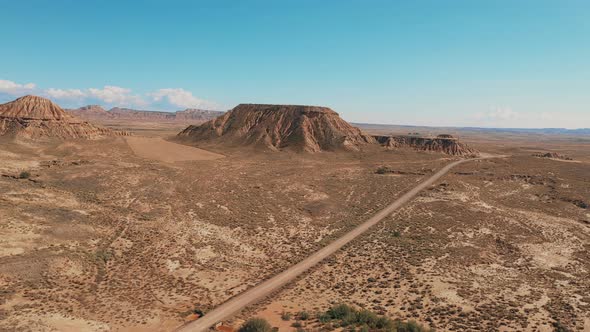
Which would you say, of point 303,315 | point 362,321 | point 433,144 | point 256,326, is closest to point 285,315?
point 303,315

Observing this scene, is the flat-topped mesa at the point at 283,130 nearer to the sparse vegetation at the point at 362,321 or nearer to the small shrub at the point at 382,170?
the small shrub at the point at 382,170

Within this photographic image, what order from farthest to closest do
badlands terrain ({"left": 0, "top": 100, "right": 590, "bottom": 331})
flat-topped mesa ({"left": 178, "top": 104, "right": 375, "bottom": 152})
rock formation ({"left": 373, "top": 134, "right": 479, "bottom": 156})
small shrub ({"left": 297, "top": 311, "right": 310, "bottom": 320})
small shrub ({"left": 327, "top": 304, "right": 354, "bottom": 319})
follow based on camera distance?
rock formation ({"left": 373, "top": 134, "right": 479, "bottom": 156}), flat-topped mesa ({"left": 178, "top": 104, "right": 375, "bottom": 152}), badlands terrain ({"left": 0, "top": 100, "right": 590, "bottom": 331}), small shrub ({"left": 297, "top": 311, "right": 310, "bottom": 320}), small shrub ({"left": 327, "top": 304, "right": 354, "bottom": 319})

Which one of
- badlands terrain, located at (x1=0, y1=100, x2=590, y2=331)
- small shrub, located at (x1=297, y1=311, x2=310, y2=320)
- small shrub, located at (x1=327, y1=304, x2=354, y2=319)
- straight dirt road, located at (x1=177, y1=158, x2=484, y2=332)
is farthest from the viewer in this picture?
badlands terrain, located at (x1=0, y1=100, x2=590, y2=331)

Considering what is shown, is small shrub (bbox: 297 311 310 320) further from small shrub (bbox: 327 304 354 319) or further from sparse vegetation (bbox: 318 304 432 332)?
small shrub (bbox: 327 304 354 319)

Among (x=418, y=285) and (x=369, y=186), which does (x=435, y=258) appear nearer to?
(x=418, y=285)

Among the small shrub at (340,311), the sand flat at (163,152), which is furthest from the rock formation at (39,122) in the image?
the small shrub at (340,311)

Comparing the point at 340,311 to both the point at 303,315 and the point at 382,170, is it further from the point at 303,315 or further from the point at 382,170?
the point at 382,170

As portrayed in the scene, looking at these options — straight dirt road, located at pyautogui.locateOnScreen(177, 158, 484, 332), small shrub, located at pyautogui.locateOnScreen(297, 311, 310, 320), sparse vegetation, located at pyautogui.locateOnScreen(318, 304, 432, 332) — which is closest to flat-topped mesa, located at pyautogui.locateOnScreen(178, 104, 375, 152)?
straight dirt road, located at pyautogui.locateOnScreen(177, 158, 484, 332)
